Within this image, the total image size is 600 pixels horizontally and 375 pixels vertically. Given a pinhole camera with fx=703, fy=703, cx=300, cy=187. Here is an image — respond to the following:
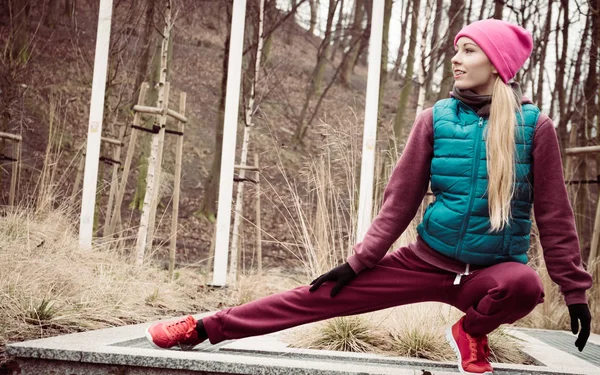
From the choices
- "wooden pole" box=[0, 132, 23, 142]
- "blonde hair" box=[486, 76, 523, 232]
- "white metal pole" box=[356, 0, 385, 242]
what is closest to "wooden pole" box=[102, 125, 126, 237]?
"wooden pole" box=[0, 132, 23, 142]

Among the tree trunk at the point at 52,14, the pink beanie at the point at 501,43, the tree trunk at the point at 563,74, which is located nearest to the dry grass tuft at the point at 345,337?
the pink beanie at the point at 501,43

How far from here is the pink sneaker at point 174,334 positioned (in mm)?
2686

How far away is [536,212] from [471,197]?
26cm

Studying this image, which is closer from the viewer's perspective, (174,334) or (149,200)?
(174,334)

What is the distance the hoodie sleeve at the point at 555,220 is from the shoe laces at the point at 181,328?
134cm

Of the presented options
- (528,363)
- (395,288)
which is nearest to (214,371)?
(395,288)

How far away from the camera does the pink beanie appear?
2.55m

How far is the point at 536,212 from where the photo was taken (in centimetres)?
250

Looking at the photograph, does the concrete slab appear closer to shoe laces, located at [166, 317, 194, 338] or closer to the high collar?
shoe laces, located at [166, 317, 194, 338]

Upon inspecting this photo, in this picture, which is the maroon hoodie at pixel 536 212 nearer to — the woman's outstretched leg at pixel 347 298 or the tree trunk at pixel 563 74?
the woman's outstretched leg at pixel 347 298

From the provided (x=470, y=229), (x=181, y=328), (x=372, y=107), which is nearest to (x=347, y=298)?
(x=470, y=229)

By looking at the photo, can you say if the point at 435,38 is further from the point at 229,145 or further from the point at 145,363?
the point at 145,363

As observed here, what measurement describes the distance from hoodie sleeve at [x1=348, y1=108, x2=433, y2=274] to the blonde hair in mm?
262

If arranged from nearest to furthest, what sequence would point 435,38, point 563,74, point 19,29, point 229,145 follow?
point 229,145 < point 19,29 < point 563,74 < point 435,38
